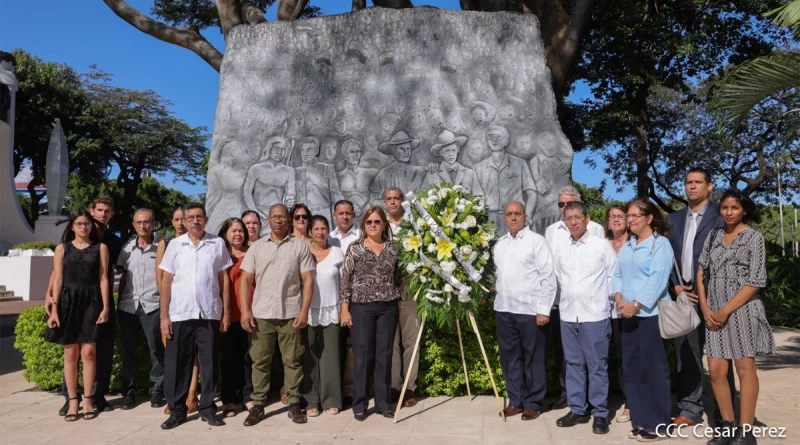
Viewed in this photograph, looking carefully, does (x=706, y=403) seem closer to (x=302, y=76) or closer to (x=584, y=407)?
(x=584, y=407)

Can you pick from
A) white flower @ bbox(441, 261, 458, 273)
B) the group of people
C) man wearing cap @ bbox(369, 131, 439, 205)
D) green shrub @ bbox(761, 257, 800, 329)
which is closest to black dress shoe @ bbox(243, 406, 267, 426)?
the group of people

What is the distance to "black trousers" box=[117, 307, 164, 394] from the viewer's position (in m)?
5.89

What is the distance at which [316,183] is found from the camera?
8.73m

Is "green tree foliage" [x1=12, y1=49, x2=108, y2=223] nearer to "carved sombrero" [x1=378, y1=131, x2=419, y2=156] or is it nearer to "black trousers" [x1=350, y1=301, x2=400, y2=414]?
"carved sombrero" [x1=378, y1=131, x2=419, y2=156]

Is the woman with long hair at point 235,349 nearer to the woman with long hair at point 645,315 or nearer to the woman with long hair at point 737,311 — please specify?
the woman with long hair at point 645,315

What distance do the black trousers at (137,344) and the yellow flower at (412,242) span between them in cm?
241

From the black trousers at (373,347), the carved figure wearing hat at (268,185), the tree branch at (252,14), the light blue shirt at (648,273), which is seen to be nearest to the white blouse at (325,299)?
the black trousers at (373,347)

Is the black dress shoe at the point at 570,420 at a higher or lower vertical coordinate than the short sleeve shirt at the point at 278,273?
lower

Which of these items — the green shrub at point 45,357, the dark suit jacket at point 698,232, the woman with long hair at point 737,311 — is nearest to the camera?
the woman with long hair at point 737,311

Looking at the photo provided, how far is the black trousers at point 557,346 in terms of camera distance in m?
5.75

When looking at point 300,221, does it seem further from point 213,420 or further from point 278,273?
point 213,420

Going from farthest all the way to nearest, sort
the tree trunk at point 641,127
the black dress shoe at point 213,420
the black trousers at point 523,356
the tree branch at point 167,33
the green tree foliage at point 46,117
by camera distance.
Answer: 1. the green tree foliage at point 46,117
2. the tree trunk at point 641,127
3. the tree branch at point 167,33
4. the black trousers at point 523,356
5. the black dress shoe at point 213,420

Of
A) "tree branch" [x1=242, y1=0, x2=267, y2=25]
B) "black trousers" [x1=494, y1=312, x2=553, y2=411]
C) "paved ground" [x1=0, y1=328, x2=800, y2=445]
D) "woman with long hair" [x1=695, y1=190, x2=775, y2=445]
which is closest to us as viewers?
"woman with long hair" [x1=695, y1=190, x2=775, y2=445]

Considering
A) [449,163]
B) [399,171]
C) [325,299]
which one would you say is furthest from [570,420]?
[399,171]
